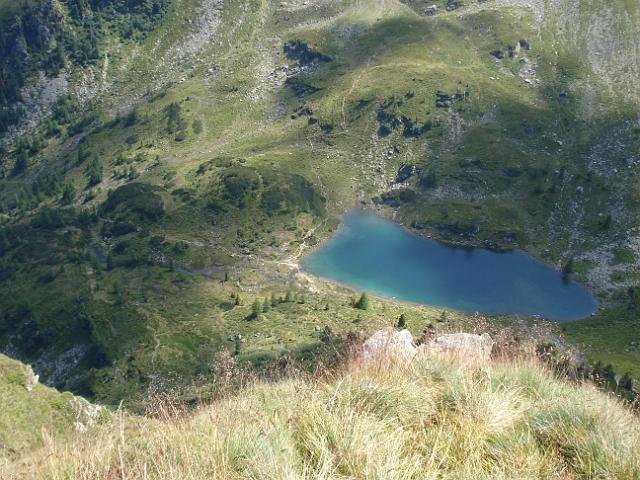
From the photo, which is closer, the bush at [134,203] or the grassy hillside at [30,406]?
the grassy hillside at [30,406]

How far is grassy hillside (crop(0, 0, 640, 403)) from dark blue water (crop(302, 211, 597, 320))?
4146 mm

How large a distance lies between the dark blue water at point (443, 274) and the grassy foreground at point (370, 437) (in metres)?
90.7

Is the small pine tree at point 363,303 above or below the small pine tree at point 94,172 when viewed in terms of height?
below

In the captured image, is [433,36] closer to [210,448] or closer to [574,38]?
[574,38]

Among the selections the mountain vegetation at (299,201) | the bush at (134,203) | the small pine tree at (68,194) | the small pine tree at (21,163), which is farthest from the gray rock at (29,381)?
the small pine tree at (21,163)

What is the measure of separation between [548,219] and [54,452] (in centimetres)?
12955

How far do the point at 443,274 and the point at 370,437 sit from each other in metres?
103

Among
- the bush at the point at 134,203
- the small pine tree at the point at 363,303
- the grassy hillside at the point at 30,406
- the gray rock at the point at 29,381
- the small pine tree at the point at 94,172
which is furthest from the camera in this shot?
the small pine tree at the point at 94,172

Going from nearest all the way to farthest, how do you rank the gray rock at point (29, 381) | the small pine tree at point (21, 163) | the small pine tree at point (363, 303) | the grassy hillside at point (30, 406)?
the grassy hillside at point (30, 406), the gray rock at point (29, 381), the small pine tree at point (363, 303), the small pine tree at point (21, 163)

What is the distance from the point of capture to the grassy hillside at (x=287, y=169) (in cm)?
8175

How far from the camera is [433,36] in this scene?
556ft

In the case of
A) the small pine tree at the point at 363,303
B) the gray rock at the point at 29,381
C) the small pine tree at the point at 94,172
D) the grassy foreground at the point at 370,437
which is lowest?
the small pine tree at the point at 363,303

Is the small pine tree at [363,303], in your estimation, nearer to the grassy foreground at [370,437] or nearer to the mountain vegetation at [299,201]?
the mountain vegetation at [299,201]

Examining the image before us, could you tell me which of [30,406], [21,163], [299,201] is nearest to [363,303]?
[299,201]
